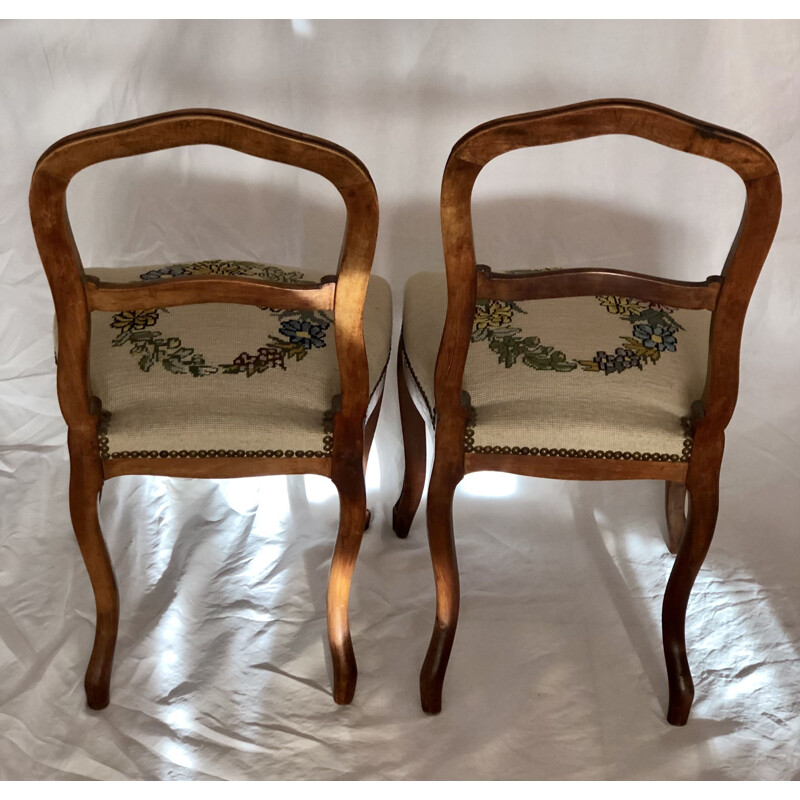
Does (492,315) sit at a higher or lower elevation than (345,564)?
higher

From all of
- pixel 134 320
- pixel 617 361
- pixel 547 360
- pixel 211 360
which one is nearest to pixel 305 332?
pixel 211 360

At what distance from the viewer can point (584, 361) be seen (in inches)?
57.5

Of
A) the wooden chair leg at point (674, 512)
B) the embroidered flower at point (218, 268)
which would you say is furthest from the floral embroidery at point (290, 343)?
the wooden chair leg at point (674, 512)

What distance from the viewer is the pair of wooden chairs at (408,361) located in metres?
1.15

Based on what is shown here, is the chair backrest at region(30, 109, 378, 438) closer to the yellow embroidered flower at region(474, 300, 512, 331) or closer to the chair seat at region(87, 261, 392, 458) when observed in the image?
the chair seat at region(87, 261, 392, 458)

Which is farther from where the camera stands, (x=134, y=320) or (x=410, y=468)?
(x=410, y=468)

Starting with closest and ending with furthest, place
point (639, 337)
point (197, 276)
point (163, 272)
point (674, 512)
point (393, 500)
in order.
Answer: point (197, 276)
point (639, 337)
point (163, 272)
point (674, 512)
point (393, 500)

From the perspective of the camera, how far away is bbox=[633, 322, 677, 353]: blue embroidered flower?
150cm

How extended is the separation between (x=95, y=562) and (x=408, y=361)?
22.8 inches

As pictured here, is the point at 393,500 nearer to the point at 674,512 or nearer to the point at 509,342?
the point at 674,512

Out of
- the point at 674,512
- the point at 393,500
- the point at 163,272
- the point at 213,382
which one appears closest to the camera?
the point at 213,382

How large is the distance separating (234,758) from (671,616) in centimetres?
71

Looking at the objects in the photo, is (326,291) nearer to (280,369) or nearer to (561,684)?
(280,369)
